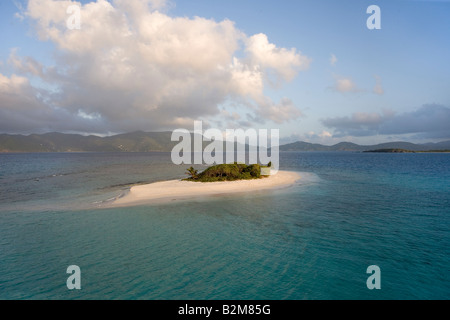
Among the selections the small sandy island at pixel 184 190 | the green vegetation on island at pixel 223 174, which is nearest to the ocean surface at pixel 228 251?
the small sandy island at pixel 184 190

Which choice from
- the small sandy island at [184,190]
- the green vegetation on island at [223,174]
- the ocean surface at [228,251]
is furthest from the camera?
the green vegetation on island at [223,174]

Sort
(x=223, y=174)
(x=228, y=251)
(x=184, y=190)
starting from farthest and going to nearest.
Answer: (x=223, y=174)
(x=184, y=190)
(x=228, y=251)

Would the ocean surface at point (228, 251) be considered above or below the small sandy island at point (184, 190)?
below

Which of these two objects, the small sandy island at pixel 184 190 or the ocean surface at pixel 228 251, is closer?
the ocean surface at pixel 228 251

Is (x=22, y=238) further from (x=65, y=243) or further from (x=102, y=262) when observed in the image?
(x=102, y=262)

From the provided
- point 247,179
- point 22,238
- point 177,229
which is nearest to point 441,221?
point 177,229

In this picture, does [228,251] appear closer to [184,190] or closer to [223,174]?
[184,190]

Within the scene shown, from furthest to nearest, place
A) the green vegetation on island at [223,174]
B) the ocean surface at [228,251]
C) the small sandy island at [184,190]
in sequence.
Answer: the green vegetation on island at [223,174] → the small sandy island at [184,190] → the ocean surface at [228,251]

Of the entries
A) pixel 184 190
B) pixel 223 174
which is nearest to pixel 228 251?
pixel 184 190

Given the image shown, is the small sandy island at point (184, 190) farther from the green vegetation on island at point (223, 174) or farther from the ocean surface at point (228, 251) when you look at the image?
the ocean surface at point (228, 251)

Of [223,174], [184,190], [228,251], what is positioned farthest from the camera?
[223,174]

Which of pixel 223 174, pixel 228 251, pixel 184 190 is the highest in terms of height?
pixel 223 174
